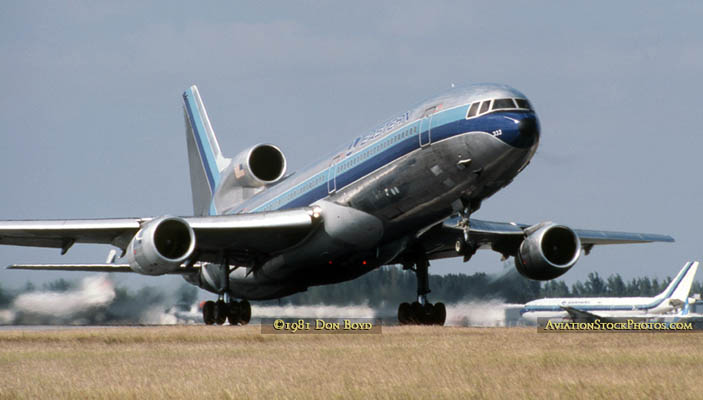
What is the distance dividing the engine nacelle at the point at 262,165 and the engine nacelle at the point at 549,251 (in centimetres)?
1071

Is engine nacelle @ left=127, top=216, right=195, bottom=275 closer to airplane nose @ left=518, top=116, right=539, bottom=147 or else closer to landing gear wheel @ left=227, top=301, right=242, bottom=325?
landing gear wheel @ left=227, top=301, right=242, bottom=325

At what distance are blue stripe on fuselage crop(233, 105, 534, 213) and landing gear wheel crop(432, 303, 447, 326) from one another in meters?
6.54

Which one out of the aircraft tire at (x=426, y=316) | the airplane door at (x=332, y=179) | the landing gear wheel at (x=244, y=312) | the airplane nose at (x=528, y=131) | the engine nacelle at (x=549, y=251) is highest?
the airplane nose at (x=528, y=131)

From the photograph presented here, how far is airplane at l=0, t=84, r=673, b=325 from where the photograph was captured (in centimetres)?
2414

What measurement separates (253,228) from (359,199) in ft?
12.9

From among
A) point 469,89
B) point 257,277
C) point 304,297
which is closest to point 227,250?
point 257,277

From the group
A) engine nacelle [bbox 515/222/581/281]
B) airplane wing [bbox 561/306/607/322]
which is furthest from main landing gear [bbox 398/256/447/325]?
airplane wing [bbox 561/306/607/322]

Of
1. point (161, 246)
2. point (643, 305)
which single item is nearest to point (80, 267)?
point (161, 246)

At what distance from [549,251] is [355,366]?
56.2 ft

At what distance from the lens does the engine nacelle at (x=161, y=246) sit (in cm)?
2648

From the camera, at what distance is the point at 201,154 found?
142 ft

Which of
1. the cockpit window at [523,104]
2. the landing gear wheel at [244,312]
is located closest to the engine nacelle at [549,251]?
the cockpit window at [523,104]

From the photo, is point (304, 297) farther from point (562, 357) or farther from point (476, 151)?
point (562, 357)

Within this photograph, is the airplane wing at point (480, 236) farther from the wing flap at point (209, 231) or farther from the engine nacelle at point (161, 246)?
the engine nacelle at point (161, 246)
